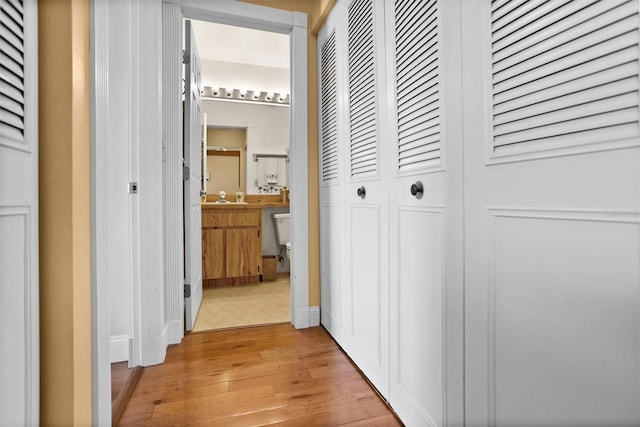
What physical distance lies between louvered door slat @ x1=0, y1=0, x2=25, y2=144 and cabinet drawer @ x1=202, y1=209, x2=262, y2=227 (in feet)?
7.56

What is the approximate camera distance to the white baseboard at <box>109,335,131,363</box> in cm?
160

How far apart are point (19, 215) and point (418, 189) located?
41.5 inches

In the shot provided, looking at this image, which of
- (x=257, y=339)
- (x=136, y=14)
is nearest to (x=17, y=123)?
(x=136, y=14)

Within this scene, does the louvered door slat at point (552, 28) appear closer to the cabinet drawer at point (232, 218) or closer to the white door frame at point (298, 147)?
the white door frame at point (298, 147)

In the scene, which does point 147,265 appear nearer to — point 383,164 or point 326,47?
point 383,164

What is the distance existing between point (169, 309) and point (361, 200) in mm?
1312

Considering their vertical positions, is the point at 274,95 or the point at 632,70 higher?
the point at 274,95

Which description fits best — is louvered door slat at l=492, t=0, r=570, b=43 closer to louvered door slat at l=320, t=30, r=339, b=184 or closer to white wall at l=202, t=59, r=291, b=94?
louvered door slat at l=320, t=30, r=339, b=184

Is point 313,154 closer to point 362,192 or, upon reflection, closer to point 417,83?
point 362,192

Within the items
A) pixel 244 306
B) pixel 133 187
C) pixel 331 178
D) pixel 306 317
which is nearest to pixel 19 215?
pixel 133 187

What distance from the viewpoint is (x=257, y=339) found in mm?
1929

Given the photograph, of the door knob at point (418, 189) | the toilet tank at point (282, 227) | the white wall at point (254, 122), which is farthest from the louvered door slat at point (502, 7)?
the white wall at point (254, 122)

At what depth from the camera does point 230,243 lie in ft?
9.95

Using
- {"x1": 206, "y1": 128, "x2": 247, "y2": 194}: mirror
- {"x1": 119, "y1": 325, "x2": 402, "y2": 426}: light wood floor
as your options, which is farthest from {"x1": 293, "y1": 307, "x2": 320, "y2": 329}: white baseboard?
{"x1": 206, "y1": 128, "x2": 247, "y2": 194}: mirror
